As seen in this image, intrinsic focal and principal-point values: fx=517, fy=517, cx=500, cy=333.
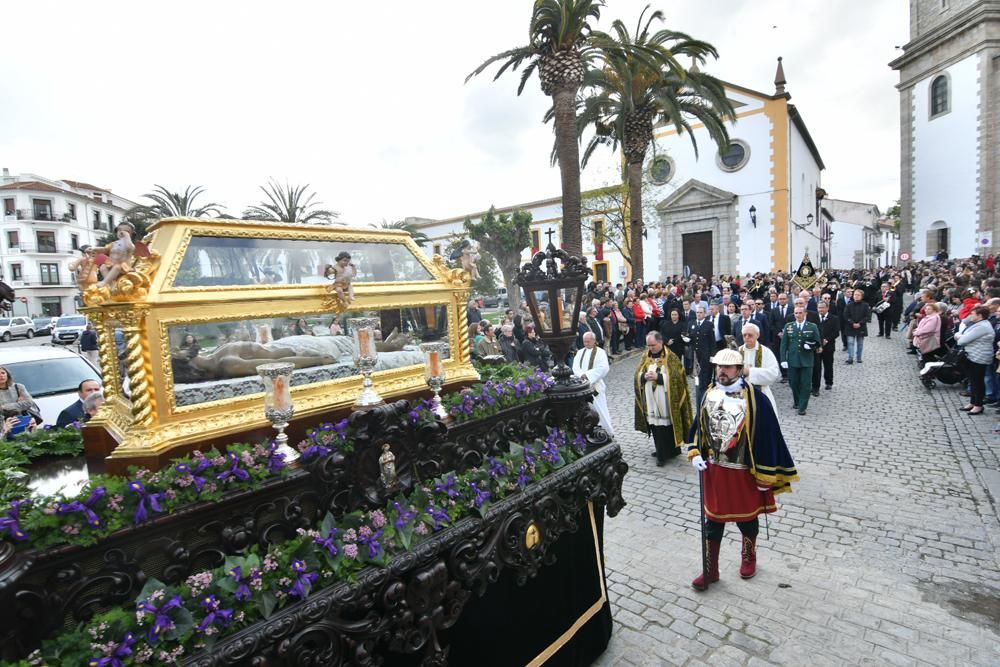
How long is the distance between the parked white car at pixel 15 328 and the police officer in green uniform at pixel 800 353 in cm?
4170

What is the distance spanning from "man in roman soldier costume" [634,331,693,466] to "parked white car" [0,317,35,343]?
132 ft

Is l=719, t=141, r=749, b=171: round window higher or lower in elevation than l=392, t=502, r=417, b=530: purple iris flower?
higher

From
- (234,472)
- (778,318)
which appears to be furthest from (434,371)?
(778,318)

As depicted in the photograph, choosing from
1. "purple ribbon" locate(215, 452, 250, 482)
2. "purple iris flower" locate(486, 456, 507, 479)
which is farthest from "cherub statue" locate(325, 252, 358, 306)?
"purple iris flower" locate(486, 456, 507, 479)

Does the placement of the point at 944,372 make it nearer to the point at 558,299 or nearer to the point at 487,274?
the point at 558,299

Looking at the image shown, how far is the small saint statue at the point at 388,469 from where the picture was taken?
106 inches

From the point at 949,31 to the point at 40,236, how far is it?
236 ft

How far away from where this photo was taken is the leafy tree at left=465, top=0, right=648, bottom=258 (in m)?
11.6

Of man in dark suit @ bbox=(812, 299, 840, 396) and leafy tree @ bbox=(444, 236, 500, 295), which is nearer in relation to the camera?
man in dark suit @ bbox=(812, 299, 840, 396)

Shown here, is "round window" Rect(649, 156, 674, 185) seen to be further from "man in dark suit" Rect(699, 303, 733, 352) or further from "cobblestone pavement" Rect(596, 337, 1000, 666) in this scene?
"cobblestone pavement" Rect(596, 337, 1000, 666)

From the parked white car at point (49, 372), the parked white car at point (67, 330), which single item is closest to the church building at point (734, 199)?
the parked white car at point (49, 372)

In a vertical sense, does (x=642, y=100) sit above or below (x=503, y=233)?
above

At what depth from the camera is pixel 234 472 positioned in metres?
2.20

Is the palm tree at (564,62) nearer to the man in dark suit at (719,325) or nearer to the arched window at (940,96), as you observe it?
the man in dark suit at (719,325)
